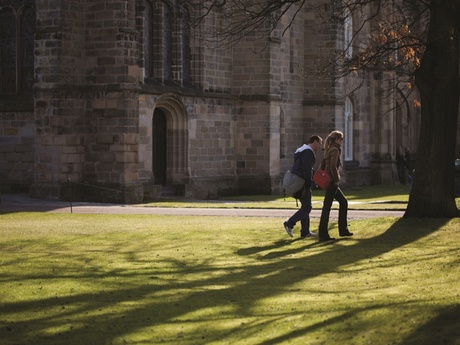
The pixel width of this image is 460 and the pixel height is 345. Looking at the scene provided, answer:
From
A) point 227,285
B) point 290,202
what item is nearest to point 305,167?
point 227,285

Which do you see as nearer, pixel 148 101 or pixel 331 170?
pixel 331 170

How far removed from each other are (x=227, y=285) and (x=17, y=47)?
74.9ft

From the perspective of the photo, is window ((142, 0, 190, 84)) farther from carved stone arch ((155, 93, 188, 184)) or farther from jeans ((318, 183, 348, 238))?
jeans ((318, 183, 348, 238))

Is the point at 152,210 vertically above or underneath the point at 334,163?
underneath

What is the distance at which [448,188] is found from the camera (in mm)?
21234

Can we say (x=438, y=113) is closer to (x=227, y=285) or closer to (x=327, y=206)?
(x=327, y=206)

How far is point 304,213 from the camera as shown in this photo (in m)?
19.7

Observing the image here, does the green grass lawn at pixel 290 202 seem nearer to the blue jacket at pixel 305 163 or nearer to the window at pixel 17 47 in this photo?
the window at pixel 17 47

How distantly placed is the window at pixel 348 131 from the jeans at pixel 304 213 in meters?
30.6

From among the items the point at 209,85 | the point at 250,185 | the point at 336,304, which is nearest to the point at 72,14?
the point at 209,85

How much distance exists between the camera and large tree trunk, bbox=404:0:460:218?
21.1 m

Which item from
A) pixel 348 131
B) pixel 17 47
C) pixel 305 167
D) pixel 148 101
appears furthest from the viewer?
pixel 348 131

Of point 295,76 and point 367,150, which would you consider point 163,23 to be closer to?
point 295,76

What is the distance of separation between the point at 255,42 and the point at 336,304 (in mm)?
28625
